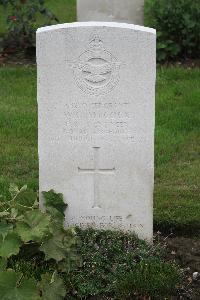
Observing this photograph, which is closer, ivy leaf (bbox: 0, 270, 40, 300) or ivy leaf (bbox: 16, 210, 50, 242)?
ivy leaf (bbox: 0, 270, 40, 300)

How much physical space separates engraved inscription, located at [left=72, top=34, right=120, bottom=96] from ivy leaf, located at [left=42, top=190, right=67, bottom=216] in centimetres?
65

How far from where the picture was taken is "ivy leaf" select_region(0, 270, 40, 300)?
3875 mm

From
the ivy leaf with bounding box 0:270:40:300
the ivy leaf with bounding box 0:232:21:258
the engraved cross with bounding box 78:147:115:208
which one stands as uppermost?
the engraved cross with bounding box 78:147:115:208

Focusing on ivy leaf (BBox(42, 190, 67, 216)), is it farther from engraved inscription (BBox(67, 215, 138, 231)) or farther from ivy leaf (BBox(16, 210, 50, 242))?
ivy leaf (BBox(16, 210, 50, 242))

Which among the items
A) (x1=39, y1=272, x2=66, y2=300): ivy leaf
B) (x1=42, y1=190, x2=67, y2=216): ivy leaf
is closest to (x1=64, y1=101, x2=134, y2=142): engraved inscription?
(x1=42, y1=190, x2=67, y2=216): ivy leaf

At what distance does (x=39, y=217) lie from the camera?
432 cm

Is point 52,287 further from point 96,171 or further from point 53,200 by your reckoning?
point 96,171

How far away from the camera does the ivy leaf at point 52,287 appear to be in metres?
4.08

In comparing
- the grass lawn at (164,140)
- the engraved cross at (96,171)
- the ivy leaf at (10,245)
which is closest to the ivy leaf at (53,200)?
the engraved cross at (96,171)

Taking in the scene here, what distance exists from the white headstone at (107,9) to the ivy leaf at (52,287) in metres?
5.10

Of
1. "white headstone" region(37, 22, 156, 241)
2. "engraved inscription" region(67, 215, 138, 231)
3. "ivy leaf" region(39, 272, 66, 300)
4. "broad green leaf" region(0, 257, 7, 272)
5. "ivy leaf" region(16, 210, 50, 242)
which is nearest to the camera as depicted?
"broad green leaf" region(0, 257, 7, 272)

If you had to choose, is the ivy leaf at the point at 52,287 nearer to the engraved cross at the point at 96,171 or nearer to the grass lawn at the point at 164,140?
the engraved cross at the point at 96,171

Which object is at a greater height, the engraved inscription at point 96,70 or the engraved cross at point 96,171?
the engraved inscription at point 96,70

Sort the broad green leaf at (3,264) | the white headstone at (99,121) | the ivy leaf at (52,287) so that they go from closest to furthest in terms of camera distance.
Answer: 1. the broad green leaf at (3,264)
2. the ivy leaf at (52,287)
3. the white headstone at (99,121)
